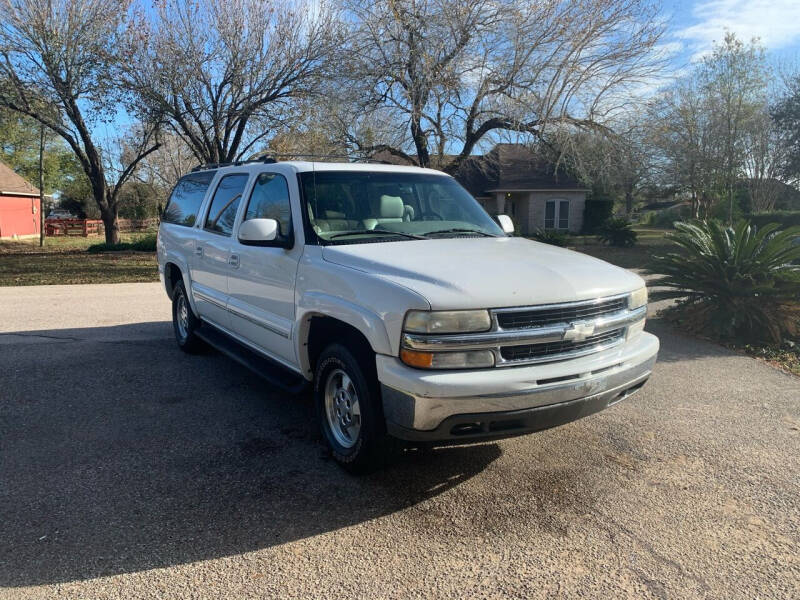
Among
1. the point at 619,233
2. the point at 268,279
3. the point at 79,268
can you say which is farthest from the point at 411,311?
the point at 619,233

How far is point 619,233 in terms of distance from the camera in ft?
80.3

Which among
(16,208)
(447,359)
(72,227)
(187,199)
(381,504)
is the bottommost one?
(381,504)

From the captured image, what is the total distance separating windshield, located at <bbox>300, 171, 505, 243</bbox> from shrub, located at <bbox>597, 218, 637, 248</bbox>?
2096 cm

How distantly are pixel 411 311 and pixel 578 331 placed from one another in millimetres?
1014

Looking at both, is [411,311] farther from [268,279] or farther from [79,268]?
[79,268]

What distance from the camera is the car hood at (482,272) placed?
10.7ft

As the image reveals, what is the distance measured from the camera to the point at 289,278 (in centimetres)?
425

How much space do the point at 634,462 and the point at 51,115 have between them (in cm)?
2110

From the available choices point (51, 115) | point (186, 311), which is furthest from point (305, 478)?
point (51, 115)

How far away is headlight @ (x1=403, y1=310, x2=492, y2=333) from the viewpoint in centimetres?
315

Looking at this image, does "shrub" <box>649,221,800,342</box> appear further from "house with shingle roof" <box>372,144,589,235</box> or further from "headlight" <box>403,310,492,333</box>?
"house with shingle roof" <box>372,144,589,235</box>

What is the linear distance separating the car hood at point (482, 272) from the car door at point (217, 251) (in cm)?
176

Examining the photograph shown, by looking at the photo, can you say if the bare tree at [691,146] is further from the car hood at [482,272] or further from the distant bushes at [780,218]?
the car hood at [482,272]

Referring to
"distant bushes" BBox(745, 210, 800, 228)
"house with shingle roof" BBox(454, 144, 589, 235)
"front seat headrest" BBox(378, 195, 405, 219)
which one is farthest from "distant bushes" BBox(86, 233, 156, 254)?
"distant bushes" BBox(745, 210, 800, 228)
